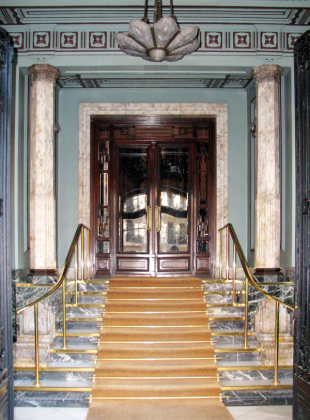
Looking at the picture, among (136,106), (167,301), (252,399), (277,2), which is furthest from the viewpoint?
(136,106)

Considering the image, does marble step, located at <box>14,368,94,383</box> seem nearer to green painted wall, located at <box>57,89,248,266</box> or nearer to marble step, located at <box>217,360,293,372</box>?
marble step, located at <box>217,360,293,372</box>

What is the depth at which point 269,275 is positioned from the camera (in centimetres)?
529

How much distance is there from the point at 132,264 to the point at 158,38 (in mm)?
4017

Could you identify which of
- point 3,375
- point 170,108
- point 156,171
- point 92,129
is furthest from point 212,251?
point 3,375

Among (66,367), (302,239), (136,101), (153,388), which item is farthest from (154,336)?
(136,101)

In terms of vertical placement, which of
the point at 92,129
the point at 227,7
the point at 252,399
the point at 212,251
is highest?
the point at 227,7

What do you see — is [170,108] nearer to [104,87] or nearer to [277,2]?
[104,87]

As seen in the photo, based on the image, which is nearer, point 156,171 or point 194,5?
point 194,5

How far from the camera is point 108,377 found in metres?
4.30

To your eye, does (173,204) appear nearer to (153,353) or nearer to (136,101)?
(136,101)

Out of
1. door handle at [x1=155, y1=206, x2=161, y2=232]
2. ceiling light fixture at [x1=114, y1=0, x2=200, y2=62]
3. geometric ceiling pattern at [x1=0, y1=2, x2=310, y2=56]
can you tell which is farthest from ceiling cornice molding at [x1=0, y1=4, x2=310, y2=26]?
door handle at [x1=155, y1=206, x2=161, y2=232]

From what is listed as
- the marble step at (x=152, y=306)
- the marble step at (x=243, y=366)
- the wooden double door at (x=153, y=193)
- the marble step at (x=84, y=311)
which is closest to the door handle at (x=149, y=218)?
the wooden double door at (x=153, y=193)

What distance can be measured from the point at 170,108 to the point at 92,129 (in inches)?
54.6

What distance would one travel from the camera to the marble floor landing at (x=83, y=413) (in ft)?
12.7
